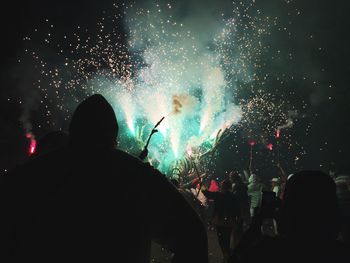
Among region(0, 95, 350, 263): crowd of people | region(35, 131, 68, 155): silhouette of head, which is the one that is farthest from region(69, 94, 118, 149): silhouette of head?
region(35, 131, 68, 155): silhouette of head

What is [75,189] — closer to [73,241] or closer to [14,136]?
[73,241]

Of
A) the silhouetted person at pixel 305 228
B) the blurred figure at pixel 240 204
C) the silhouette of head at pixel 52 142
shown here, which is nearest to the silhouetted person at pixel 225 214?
the blurred figure at pixel 240 204

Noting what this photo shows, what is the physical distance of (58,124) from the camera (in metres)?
28.5

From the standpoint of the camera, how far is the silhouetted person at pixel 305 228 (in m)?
1.80

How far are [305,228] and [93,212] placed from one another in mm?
1251

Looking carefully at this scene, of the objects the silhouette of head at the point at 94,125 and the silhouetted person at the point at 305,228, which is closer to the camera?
the silhouette of head at the point at 94,125

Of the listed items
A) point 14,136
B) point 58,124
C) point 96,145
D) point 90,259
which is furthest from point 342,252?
point 58,124

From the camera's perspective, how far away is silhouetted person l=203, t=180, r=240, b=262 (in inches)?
260

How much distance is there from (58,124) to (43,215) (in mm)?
28823

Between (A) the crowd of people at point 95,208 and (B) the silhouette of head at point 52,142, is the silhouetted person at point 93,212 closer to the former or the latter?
(A) the crowd of people at point 95,208

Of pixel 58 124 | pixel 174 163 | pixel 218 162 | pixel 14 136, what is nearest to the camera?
pixel 174 163

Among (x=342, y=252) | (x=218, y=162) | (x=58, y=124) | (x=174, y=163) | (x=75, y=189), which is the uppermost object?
(x=58, y=124)

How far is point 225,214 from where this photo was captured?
6715mm

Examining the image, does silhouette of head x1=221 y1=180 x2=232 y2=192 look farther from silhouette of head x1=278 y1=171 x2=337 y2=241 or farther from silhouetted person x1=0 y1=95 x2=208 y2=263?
silhouetted person x1=0 y1=95 x2=208 y2=263
